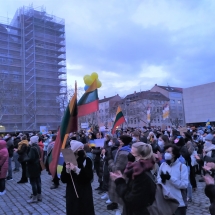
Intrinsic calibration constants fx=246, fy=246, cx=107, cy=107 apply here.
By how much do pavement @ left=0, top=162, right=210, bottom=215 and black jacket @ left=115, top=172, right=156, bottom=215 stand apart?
3.35 meters

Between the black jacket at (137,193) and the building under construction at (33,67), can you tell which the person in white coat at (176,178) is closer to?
the black jacket at (137,193)

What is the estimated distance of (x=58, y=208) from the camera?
642cm

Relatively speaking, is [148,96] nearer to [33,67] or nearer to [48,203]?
[33,67]

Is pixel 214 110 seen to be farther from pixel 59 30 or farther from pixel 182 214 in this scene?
pixel 182 214

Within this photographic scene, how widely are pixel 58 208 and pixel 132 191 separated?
432 cm

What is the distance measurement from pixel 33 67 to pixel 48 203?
1702 inches

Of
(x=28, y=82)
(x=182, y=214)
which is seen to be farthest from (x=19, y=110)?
(x=182, y=214)

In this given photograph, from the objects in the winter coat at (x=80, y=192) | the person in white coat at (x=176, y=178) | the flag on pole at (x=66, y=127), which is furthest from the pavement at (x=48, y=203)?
the flag on pole at (x=66, y=127)

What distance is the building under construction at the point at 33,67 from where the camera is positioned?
1750 inches

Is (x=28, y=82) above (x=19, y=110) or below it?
above

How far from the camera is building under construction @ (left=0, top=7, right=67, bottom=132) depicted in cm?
4444

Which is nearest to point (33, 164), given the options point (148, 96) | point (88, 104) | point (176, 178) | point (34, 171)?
point (34, 171)

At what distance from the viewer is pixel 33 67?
46.9 m

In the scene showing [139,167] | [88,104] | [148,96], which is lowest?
[139,167]
